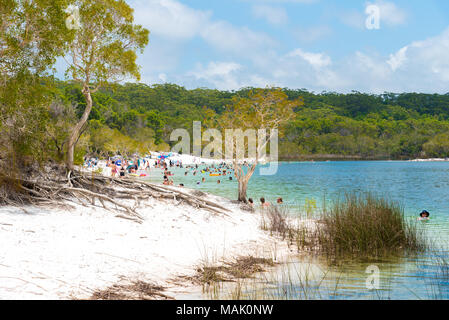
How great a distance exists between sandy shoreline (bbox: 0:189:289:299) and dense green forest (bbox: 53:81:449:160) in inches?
3259

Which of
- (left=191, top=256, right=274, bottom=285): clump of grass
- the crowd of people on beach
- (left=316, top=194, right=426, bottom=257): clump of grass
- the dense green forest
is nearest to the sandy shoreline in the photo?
Result: (left=191, top=256, right=274, bottom=285): clump of grass

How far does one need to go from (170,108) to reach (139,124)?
39.4m

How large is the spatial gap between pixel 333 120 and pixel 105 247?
137 meters

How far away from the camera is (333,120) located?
13788 centimetres

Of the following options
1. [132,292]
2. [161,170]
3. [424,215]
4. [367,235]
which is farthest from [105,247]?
[161,170]

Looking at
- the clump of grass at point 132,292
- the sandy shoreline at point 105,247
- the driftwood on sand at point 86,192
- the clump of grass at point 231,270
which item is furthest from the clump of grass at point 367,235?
the clump of grass at point 132,292

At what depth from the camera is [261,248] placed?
970cm

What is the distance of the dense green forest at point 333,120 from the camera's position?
367 feet

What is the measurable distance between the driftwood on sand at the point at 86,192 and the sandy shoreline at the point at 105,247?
443mm

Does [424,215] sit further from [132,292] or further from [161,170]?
[161,170]

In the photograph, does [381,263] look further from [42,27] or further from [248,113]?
[248,113]

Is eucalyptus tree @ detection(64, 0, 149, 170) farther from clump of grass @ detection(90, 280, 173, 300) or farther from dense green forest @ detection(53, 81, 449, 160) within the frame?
dense green forest @ detection(53, 81, 449, 160)

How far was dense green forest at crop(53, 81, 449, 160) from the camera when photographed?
367 feet

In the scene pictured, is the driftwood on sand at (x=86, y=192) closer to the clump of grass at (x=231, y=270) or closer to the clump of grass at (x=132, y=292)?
the clump of grass at (x=231, y=270)
